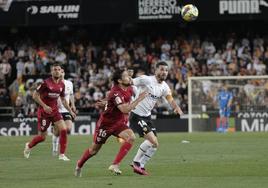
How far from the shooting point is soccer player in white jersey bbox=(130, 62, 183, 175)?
16.5 meters

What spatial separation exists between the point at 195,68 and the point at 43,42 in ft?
30.3

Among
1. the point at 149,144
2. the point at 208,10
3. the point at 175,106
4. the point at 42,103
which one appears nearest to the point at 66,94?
the point at 42,103

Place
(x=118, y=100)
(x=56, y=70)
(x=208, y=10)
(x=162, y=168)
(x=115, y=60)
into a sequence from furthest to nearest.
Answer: (x=115, y=60) < (x=208, y=10) < (x=56, y=70) < (x=162, y=168) < (x=118, y=100)

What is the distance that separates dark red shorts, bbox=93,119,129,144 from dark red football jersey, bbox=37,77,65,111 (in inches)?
207

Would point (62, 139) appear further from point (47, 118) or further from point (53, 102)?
point (53, 102)

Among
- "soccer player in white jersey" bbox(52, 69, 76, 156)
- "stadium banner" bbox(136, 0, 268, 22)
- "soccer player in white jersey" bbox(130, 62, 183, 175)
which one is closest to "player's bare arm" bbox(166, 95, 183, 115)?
"soccer player in white jersey" bbox(130, 62, 183, 175)

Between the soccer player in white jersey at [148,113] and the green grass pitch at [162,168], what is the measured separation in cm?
38

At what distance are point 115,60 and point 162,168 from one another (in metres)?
24.0

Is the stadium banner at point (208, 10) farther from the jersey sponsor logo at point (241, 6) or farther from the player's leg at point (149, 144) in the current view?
the player's leg at point (149, 144)

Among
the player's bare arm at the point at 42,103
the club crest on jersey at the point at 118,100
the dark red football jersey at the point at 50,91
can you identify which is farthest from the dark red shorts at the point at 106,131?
the dark red football jersey at the point at 50,91

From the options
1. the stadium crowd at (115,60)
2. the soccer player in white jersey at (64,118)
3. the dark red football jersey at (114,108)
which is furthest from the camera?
the stadium crowd at (115,60)

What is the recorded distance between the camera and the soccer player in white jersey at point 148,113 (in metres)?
16.5

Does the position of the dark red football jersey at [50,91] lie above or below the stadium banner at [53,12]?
below

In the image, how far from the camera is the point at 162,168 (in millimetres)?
17266
